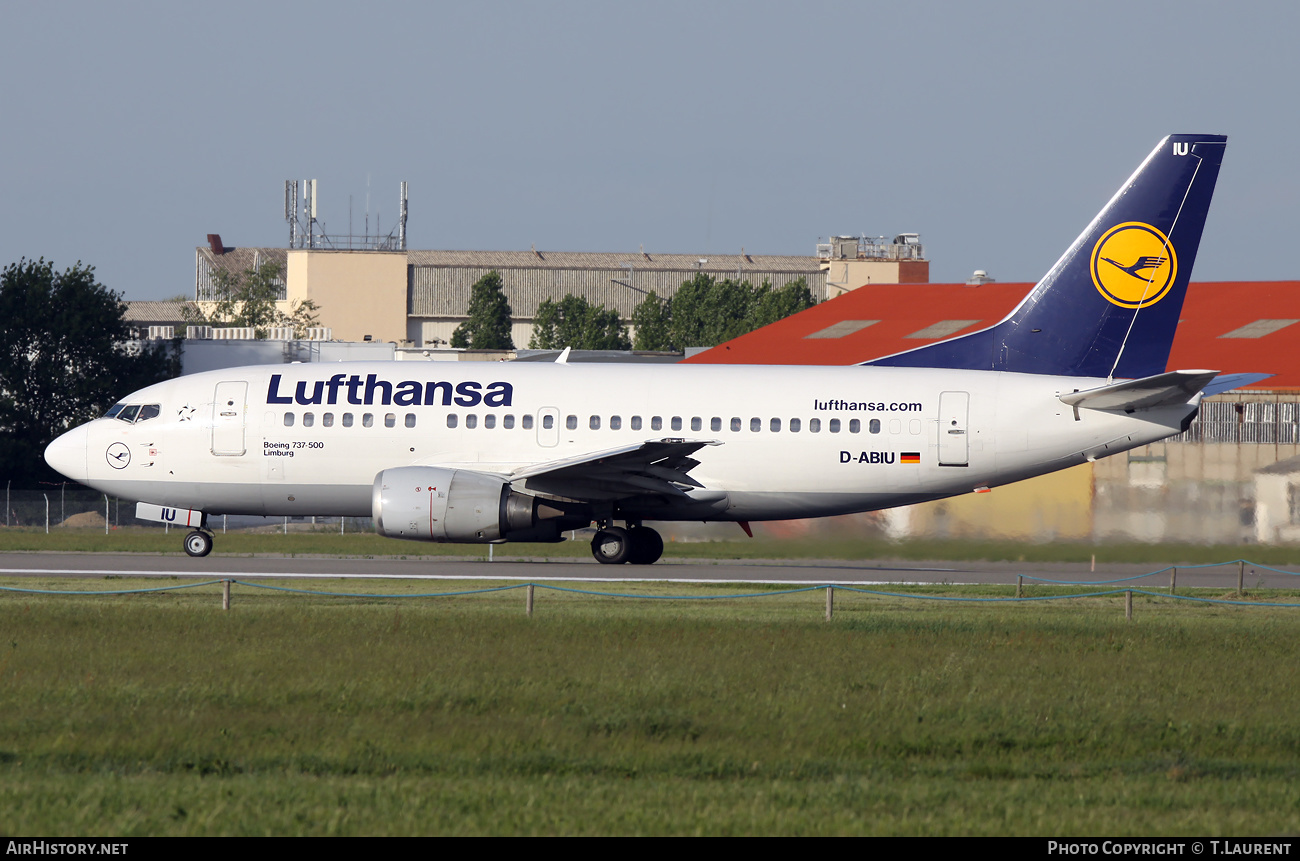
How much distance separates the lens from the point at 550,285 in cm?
15512

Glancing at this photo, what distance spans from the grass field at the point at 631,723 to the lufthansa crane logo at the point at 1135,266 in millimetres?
10637

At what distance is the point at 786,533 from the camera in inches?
1362

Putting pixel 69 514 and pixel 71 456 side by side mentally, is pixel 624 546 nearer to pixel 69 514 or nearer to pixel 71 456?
pixel 71 456

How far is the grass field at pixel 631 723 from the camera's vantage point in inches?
396

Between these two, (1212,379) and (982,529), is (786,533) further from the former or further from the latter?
(1212,379)

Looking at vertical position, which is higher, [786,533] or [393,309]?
[393,309]

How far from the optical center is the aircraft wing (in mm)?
28375

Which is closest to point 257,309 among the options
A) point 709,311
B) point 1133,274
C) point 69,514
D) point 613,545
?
point 709,311

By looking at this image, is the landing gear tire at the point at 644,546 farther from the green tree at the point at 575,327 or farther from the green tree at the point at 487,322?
the green tree at the point at 487,322

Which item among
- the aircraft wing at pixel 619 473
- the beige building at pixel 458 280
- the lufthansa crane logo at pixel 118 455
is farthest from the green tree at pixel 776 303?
the lufthansa crane logo at pixel 118 455

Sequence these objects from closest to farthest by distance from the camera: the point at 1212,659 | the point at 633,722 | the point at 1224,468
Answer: the point at 633,722 < the point at 1212,659 < the point at 1224,468

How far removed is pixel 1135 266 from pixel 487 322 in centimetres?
10383
